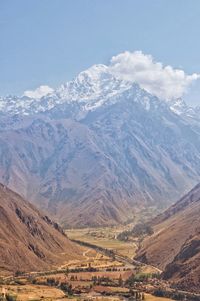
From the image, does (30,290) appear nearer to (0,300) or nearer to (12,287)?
(12,287)

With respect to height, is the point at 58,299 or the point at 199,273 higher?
the point at 199,273

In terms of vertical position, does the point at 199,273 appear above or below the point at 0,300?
above

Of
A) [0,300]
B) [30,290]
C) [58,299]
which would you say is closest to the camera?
[0,300]

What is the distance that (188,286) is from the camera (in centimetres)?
19538

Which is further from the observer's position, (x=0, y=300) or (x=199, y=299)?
(x=199, y=299)

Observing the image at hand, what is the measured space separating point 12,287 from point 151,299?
4642 centimetres

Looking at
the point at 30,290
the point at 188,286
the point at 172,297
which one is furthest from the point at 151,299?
the point at 30,290

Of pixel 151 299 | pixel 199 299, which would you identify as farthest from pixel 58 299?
pixel 199 299

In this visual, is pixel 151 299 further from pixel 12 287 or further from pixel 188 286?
pixel 12 287

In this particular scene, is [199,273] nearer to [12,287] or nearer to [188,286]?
[188,286]

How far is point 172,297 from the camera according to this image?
182m

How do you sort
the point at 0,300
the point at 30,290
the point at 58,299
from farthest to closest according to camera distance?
the point at 30,290 → the point at 58,299 → the point at 0,300

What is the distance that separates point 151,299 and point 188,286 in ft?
73.9

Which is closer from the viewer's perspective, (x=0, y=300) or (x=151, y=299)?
(x=0, y=300)
